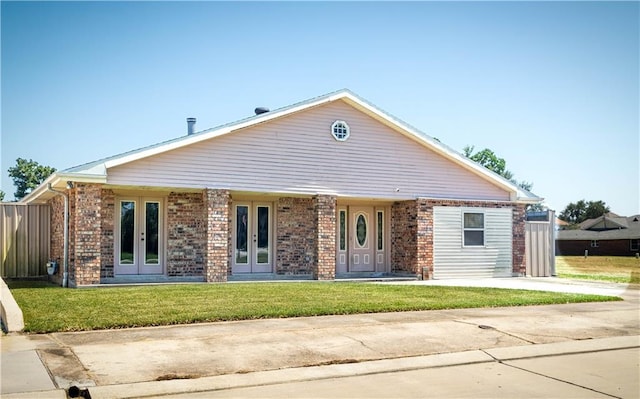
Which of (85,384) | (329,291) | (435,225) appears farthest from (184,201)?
(85,384)

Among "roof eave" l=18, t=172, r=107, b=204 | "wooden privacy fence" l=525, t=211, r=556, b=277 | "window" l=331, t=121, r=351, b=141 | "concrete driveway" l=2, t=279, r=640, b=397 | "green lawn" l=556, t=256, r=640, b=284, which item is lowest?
"green lawn" l=556, t=256, r=640, b=284

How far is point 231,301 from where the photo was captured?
39.6 feet

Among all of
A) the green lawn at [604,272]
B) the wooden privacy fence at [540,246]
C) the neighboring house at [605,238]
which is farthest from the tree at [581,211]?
the wooden privacy fence at [540,246]

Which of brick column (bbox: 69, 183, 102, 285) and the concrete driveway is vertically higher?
brick column (bbox: 69, 183, 102, 285)

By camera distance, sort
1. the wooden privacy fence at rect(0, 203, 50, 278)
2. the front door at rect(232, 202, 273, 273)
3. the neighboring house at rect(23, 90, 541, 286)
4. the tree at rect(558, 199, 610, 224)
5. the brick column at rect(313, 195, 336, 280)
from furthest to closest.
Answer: the tree at rect(558, 199, 610, 224) < the front door at rect(232, 202, 273, 273) < the wooden privacy fence at rect(0, 203, 50, 278) < the brick column at rect(313, 195, 336, 280) < the neighboring house at rect(23, 90, 541, 286)

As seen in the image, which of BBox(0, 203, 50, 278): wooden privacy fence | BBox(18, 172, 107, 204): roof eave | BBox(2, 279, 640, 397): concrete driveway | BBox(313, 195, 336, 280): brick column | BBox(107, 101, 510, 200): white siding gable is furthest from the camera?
BBox(0, 203, 50, 278): wooden privacy fence

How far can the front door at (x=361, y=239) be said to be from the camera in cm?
2130

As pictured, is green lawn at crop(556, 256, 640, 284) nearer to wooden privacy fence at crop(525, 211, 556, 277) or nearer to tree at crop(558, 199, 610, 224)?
wooden privacy fence at crop(525, 211, 556, 277)

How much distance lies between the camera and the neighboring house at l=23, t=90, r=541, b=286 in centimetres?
1683

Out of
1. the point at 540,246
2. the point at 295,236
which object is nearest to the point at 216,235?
the point at 295,236

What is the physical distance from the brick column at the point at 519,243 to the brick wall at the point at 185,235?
11001 mm

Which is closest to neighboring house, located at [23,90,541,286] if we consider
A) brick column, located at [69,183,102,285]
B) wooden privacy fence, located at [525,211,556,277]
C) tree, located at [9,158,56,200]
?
brick column, located at [69,183,102,285]

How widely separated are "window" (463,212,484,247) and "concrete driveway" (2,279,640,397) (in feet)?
30.6

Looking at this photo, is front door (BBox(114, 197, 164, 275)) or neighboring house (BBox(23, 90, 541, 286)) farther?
front door (BBox(114, 197, 164, 275))
